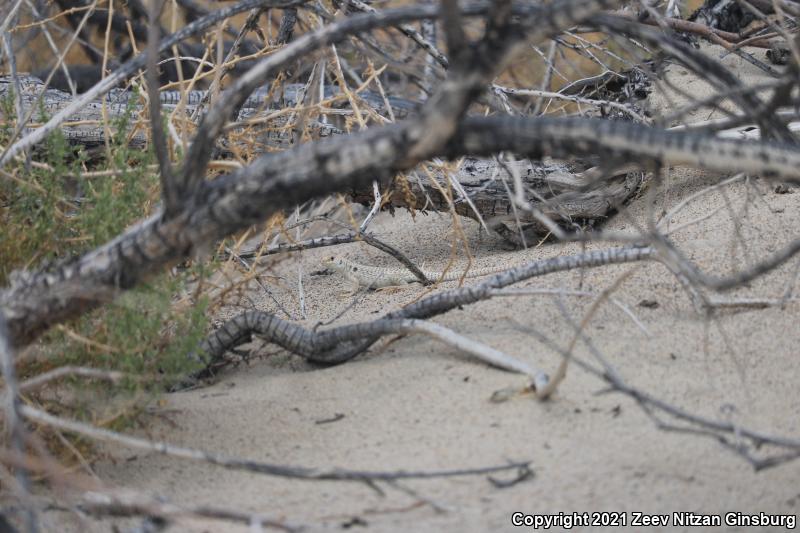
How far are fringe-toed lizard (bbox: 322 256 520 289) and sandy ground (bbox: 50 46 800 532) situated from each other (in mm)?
576

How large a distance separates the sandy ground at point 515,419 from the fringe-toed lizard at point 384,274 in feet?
1.89

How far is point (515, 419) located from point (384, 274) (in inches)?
80.9

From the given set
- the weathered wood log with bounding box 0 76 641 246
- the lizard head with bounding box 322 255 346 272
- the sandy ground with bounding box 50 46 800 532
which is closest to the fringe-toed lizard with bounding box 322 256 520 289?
the lizard head with bounding box 322 255 346 272

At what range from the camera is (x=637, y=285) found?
11.2ft

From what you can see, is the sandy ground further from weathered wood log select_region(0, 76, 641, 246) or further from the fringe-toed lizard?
weathered wood log select_region(0, 76, 641, 246)

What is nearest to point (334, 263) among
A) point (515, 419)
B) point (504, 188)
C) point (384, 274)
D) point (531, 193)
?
point (384, 274)

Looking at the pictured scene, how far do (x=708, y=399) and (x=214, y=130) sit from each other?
1.62 metres

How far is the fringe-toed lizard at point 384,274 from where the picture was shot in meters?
4.08

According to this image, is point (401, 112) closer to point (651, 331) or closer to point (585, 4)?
point (651, 331)

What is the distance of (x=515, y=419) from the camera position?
2568 mm

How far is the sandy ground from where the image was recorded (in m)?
2.22

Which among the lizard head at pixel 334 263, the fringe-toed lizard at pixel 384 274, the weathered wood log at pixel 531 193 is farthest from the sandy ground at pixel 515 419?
the lizard head at pixel 334 263

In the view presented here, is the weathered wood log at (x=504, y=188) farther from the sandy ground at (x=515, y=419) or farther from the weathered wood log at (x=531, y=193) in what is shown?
the sandy ground at (x=515, y=419)

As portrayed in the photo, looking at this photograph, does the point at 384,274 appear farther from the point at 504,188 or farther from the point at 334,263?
the point at 504,188
